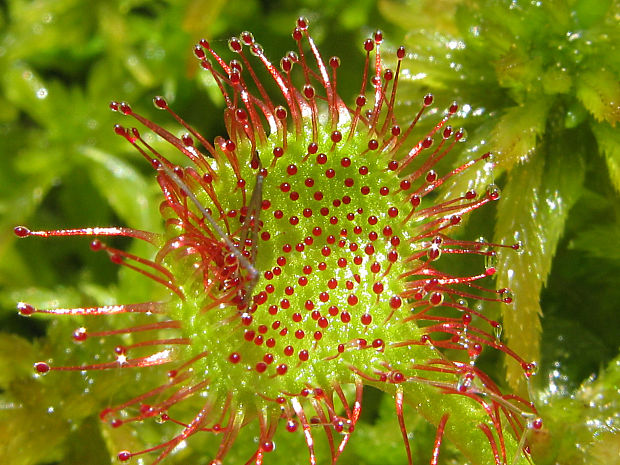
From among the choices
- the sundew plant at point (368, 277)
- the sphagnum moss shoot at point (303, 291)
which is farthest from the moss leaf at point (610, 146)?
the sphagnum moss shoot at point (303, 291)

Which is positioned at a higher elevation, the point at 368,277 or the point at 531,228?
the point at 531,228

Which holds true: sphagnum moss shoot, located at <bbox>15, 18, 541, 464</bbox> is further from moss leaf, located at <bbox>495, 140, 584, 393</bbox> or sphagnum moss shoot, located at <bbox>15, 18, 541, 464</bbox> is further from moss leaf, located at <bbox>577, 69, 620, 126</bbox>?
moss leaf, located at <bbox>577, 69, 620, 126</bbox>

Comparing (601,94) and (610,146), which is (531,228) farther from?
(601,94)

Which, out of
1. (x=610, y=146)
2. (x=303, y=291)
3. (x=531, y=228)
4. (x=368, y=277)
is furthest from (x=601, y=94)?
(x=303, y=291)

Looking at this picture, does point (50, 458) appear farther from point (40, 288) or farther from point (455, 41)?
point (455, 41)

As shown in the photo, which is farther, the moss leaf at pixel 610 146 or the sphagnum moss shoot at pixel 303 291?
the moss leaf at pixel 610 146

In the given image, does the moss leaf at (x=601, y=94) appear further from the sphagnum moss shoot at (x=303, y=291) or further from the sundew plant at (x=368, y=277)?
the sphagnum moss shoot at (x=303, y=291)

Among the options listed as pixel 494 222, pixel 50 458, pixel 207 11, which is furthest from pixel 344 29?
pixel 50 458
